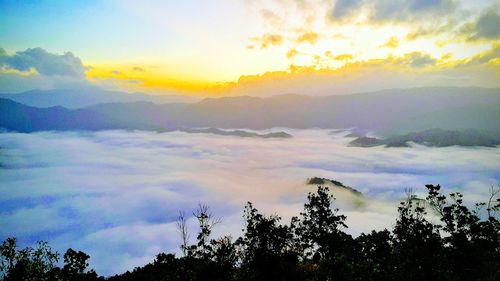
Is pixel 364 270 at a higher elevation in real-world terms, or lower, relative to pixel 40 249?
lower

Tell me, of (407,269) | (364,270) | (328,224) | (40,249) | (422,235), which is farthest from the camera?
(328,224)

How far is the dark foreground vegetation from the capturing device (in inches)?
1623

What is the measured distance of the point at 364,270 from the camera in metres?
37.4

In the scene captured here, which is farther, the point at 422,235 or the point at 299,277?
the point at 422,235

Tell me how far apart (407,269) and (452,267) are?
9.92m

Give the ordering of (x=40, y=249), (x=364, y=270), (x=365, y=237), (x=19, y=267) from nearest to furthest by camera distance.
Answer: (x=364, y=270) < (x=40, y=249) < (x=19, y=267) < (x=365, y=237)

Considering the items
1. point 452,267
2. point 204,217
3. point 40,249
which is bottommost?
point 452,267

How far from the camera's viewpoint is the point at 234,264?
180 ft

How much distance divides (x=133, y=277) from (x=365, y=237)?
4148cm

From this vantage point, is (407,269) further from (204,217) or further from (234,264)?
(204,217)

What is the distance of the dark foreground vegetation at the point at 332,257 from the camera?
41219 mm

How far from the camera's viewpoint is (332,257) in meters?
50.2

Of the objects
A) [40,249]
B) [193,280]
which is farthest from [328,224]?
[40,249]

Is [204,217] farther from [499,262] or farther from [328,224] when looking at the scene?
[499,262]
